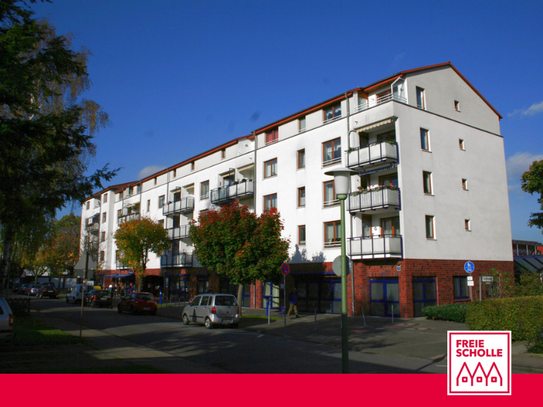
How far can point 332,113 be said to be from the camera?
28.4 meters

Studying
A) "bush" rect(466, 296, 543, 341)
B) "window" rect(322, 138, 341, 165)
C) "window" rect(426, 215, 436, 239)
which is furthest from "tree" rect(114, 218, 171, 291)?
"bush" rect(466, 296, 543, 341)

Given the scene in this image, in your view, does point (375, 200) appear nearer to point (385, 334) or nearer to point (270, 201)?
point (385, 334)

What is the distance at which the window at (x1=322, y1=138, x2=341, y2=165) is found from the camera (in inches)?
1072

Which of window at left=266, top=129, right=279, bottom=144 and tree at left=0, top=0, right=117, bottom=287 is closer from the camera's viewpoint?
tree at left=0, top=0, right=117, bottom=287

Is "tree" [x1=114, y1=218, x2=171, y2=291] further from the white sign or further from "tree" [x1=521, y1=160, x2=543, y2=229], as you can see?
the white sign

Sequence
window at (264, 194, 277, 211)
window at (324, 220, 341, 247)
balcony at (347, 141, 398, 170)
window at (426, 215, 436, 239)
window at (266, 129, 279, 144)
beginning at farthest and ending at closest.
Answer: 1. window at (266, 129, 279, 144)
2. window at (264, 194, 277, 211)
3. window at (324, 220, 341, 247)
4. window at (426, 215, 436, 239)
5. balcony at (347, 141, 398, 170)

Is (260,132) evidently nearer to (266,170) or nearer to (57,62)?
(266,170)

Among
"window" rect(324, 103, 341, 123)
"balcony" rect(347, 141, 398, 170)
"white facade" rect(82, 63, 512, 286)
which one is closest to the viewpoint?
"balcony" rect(347, 141, 398, 170)

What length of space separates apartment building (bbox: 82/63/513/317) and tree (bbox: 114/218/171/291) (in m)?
9.82

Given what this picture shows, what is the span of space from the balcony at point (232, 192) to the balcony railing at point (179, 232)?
6121mm

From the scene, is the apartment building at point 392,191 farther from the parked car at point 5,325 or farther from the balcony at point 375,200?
the parked car at point 5,325

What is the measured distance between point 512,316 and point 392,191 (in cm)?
981

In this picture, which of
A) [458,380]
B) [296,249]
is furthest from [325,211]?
[458,380]

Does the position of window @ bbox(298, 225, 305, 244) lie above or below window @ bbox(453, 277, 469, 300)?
above
